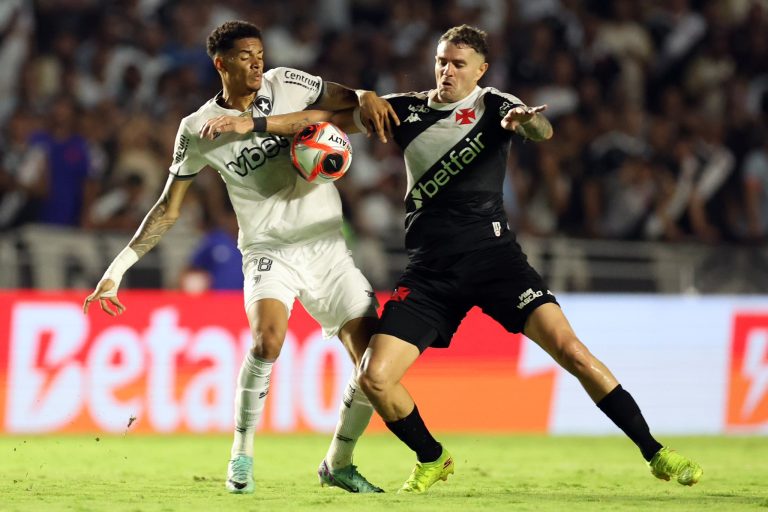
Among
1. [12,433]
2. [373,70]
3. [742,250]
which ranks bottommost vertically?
[12,433]

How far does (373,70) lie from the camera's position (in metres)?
15.1

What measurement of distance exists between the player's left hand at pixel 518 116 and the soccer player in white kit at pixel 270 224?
0.74 m

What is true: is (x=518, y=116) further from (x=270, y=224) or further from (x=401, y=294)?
(x=270, y=224)

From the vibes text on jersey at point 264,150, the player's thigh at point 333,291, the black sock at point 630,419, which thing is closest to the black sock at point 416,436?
the player's thigh at point 333,291

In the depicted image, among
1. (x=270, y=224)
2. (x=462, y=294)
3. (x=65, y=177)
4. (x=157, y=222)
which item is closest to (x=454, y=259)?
(x=462, y=294)

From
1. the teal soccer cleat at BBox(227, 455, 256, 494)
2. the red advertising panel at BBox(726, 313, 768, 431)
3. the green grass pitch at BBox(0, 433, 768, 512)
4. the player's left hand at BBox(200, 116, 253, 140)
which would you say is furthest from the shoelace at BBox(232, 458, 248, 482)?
the red advertising panel at BBox(726, 313, 768, 431)

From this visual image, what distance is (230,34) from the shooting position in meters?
7.19

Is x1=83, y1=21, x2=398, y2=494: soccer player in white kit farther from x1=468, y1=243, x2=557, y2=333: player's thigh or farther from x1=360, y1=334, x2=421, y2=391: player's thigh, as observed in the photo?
x1=468, y1=243, x2=557, y2=333: player's thigh

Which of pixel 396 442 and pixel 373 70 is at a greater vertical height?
pixel 373 70

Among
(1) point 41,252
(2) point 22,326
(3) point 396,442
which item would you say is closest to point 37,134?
(1) point 41,252

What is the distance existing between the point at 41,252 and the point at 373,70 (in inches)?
190

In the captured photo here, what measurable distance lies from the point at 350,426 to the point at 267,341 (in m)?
0.84

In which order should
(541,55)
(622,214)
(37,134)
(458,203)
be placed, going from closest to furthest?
(458,203) < (37,134) < (622,214) < (541,55)

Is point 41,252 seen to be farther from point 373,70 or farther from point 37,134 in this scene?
point 373,70
